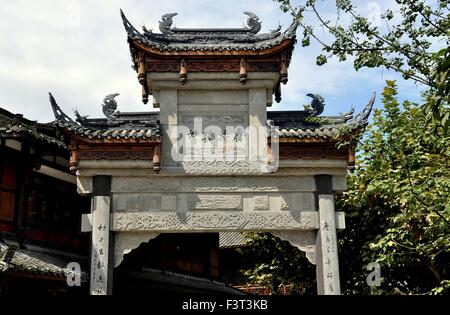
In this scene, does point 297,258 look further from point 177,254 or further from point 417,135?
point 417,135

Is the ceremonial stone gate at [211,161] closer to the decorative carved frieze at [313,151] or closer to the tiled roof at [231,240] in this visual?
the decorative carved frieze at [313,151]

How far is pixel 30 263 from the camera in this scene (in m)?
11.5

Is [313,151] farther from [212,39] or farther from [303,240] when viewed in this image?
[212,39]

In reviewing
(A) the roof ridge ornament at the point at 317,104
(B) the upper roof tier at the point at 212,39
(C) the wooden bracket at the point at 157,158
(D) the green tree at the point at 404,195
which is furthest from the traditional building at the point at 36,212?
(D) the green tree at the point at 404,195

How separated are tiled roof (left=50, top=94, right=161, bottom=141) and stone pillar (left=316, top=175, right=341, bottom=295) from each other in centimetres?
376

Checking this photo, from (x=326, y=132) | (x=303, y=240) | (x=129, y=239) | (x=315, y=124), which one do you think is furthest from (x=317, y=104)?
(x=129, y=239)

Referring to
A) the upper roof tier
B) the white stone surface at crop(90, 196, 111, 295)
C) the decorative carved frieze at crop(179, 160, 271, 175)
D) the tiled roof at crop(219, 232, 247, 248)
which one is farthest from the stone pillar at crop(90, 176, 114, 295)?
the tiled roof at crop(219, 232, 247, 248)

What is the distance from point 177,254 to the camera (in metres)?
19.0

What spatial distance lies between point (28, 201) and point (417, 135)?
989 centimetres

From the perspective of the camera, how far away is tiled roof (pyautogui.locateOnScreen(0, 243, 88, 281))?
418 inches

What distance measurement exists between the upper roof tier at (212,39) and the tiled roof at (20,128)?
3459mm

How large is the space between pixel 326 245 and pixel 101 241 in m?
4.68

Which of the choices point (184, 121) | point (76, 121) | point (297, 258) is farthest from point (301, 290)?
point (76, 121)

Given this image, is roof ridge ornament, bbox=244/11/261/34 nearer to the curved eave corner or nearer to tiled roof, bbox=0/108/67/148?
the curved eave corner
